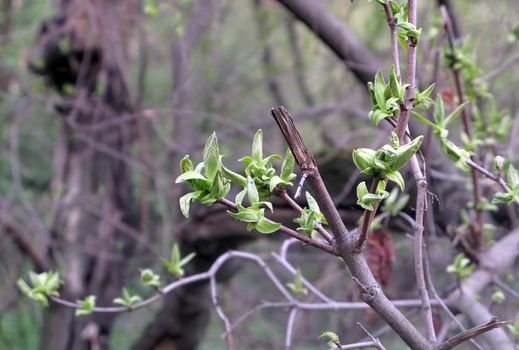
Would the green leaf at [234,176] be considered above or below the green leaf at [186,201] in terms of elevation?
above

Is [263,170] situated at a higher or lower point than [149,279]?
higher

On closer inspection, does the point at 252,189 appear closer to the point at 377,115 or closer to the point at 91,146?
the point at 377,115

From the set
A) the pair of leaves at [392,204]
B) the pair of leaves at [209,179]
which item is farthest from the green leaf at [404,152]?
the pair of leaves at [392,204]

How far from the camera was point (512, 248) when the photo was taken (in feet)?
5.92

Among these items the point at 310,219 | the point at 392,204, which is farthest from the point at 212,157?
the point at 392,204

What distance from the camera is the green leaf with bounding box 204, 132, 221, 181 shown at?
836 millimetres

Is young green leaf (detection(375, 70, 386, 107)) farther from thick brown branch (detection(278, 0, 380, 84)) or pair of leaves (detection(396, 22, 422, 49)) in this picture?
thick brown branch (detection(278, 0, 380, 84))

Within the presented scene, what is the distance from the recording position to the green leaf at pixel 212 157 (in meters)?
0.84

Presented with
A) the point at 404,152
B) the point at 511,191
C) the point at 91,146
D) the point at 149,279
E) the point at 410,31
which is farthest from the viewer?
the point at 91,146

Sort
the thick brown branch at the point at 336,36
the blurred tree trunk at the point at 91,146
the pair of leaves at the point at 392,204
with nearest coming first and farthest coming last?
the pair of leaves at the point at 392,204
the thick brown branch at the point at 336,36
the blurred tree trunk at the point at 91,146

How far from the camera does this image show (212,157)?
84 centimetres

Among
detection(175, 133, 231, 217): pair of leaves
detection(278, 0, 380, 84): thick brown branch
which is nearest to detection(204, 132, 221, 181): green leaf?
detection(175, 133, 231, 217): pair of leaves

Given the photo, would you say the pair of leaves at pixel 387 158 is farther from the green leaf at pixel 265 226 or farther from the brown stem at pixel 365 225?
the green leaf at pixel 265 226

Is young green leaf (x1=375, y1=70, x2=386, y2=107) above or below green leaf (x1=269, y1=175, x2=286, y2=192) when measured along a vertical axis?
above
